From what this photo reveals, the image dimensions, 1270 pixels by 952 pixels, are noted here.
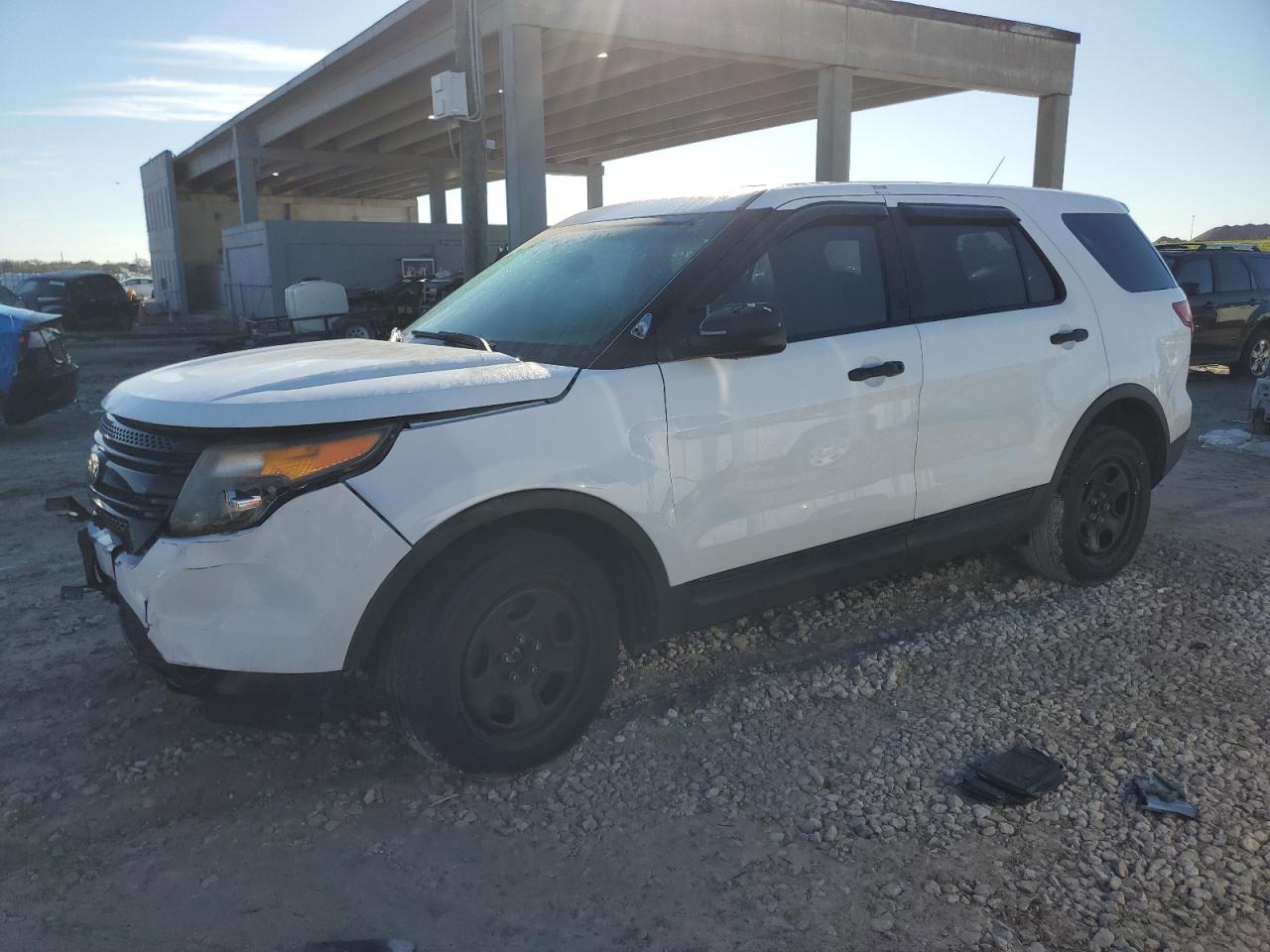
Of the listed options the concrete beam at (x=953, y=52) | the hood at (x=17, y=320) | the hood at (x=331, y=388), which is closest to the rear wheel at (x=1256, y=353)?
the concrete beam at (x=953, y=52)

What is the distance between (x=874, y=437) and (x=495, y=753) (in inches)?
71.3

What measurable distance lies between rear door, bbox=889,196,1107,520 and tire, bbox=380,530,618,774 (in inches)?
61.5

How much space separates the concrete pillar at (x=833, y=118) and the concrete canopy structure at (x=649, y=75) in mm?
25

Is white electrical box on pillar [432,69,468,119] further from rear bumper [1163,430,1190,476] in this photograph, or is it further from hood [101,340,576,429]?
rear bumper [1163,430,1190,476]

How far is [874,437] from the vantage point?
3684mm

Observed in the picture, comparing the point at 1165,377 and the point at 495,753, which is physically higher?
the point at 1165,377

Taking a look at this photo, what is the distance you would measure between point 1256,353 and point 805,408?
39.7 ft

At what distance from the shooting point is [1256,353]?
1277 centimetres

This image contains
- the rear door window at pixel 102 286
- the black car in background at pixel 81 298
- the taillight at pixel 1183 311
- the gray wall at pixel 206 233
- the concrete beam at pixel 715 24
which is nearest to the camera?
the taillight at pixel 1183 311

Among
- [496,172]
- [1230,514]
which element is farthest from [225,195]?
[1230,514]

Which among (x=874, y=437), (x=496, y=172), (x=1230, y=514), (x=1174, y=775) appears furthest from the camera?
(x=496, y=172)

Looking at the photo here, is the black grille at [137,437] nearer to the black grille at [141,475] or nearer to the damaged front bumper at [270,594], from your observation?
the black grille at [141,475]

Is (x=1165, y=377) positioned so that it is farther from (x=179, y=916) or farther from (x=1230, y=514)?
(x=179, y=916)

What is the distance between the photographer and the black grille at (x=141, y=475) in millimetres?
2787
